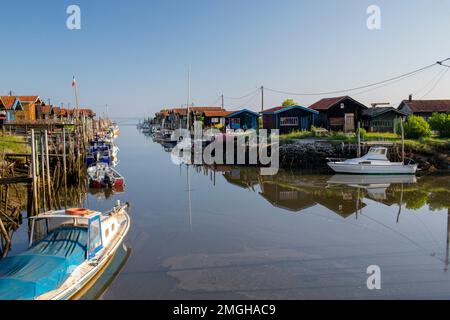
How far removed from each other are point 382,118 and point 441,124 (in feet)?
21.5

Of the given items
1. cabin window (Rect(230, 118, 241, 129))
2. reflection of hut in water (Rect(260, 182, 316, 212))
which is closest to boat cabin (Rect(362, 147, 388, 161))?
reflection of hut in water (Rect(260, 182, 316, 212))

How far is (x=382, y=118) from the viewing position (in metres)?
45.7

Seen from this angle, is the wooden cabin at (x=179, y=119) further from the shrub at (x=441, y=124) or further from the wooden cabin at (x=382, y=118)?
the shrub at (x=441, y=124)

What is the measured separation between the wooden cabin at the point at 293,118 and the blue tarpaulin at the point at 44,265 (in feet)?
128

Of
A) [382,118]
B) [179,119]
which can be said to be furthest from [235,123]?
[179,119]

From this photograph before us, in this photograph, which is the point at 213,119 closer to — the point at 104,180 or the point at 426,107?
the point at 426,107

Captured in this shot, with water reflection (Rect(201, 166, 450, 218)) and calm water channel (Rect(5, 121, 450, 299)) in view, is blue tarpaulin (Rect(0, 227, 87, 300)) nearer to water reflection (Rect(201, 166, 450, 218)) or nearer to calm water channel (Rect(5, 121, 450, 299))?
calm water channel (Rect(5, 121, 450, 299))

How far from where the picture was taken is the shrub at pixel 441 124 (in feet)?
134

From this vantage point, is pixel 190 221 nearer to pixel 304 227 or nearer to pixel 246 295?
pixel 304 227

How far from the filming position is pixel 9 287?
8.99m

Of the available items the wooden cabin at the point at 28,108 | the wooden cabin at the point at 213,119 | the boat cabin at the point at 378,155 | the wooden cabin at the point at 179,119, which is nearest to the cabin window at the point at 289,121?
the boat cabin at the point at 378,155
